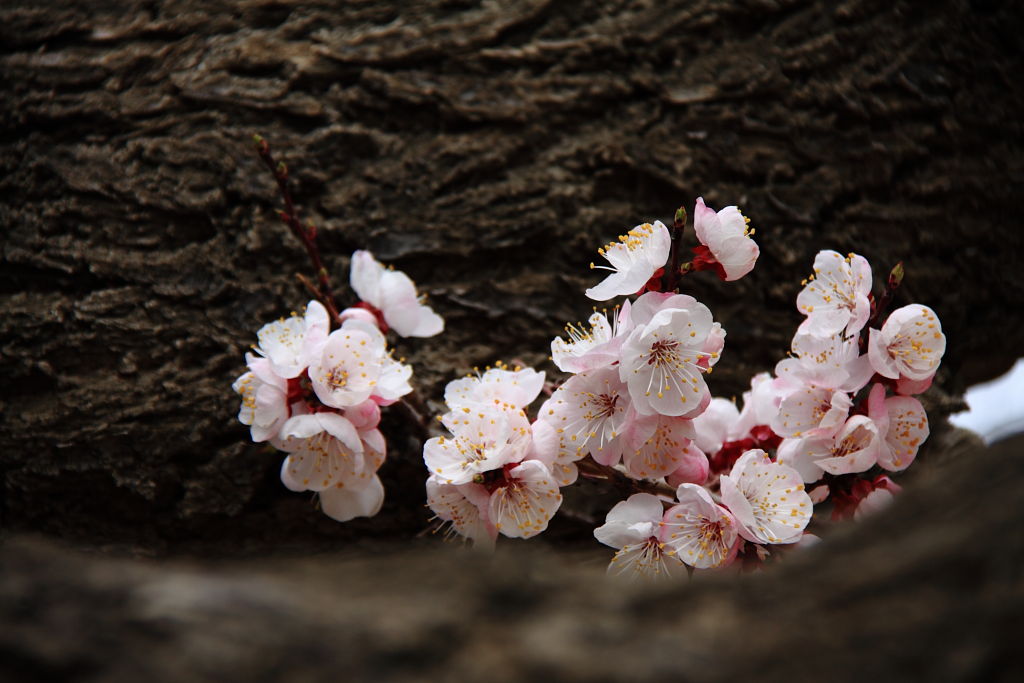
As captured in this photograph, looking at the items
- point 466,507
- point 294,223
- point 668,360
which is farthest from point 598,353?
point 294,223

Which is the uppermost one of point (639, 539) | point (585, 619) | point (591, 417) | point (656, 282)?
point (585, 619)

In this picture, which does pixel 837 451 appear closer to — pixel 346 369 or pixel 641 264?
pixel 641 264

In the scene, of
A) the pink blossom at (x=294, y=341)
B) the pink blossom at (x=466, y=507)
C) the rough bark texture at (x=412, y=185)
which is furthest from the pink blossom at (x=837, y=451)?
the pink blossom at (x=294, y=341)

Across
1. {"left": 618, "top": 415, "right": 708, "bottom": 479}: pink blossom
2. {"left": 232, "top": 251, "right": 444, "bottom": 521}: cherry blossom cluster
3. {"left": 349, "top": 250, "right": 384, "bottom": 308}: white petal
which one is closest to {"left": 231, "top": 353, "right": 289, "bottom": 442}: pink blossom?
{"left": 232, "top": 251, "right": 444, "bottom": 521}: cherry blossom cluster

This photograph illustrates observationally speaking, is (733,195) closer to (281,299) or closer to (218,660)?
(281,299)

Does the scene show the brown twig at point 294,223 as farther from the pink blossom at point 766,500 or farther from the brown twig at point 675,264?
the pink blossom at point 766,500

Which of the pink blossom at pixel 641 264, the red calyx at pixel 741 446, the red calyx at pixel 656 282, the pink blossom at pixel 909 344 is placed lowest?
the red calyx at pixel 741 446

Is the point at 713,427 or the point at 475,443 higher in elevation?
the point at 475,443

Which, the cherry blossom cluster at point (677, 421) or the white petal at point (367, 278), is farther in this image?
the white petal at point (367, 278)
